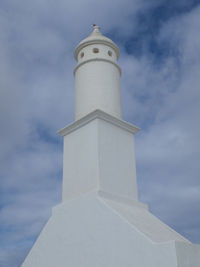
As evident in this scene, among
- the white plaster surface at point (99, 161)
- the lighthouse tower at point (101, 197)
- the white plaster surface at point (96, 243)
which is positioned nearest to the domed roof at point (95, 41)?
the lighthouse tower at point (101, 197)

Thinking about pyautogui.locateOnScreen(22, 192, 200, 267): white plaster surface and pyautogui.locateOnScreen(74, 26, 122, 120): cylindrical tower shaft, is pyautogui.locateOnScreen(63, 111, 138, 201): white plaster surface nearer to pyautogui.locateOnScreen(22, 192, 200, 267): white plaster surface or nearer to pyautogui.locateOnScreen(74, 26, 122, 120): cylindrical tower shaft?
pyautogui.locateOnScreen(22, 192, 200, 267): white plaster surface

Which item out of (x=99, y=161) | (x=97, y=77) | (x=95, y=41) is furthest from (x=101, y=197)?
(x=95, y=41)

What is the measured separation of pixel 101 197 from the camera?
878cm

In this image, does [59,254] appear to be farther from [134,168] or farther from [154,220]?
[134,168]

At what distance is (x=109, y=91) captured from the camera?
1152 cm

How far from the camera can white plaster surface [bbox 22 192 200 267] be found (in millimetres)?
6609

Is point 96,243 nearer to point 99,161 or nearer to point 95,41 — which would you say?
point 99,161

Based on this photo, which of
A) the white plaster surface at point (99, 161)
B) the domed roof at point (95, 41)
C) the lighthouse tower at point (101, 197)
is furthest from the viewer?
the domed roof at point (95, 41)

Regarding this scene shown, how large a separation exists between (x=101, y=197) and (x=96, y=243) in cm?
127

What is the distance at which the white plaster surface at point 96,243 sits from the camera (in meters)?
6.61

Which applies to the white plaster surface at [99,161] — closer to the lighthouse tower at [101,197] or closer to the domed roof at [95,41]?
the lighthouse tower at [101,197]

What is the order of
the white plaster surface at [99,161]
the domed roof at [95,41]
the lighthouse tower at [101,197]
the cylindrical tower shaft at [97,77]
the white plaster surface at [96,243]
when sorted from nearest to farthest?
the white plaster surface at [96,243] → the lighthouse tower at [101,197] → the white plaster surface at [99,161] → the cylindrical tower shaft at [97,77] → the domed roof at [95,41]

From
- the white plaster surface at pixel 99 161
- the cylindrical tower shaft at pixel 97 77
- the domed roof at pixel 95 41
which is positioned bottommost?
the white plaster surface at pixel 99 161

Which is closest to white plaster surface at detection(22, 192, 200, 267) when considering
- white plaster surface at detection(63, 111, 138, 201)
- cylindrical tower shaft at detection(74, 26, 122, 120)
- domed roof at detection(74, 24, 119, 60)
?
white plaster surface at detection(63, 111, 138, 201)
